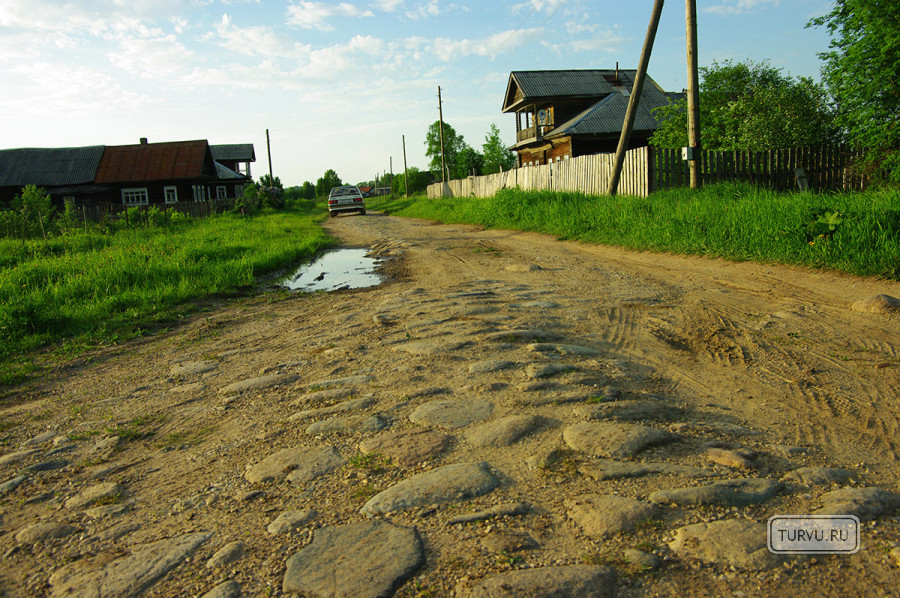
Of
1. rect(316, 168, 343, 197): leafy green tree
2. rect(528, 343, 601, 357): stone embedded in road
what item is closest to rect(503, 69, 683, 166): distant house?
rect(528, 343, 601, 357): stone embedded in road

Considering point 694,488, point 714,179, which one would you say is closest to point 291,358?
point 694,488

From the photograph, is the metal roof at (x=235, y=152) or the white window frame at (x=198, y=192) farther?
the metal roof at (x=235, y=152)

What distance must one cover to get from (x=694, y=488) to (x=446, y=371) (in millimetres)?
1785

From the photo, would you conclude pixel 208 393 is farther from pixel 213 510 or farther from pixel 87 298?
pixel 87 298

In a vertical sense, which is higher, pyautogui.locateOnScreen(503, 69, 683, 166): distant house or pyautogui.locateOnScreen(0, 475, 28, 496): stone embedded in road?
pyautogui.locateOnScreen(503, 69, 683, 166): distant house

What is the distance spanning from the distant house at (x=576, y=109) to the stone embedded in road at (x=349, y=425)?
2787 cm

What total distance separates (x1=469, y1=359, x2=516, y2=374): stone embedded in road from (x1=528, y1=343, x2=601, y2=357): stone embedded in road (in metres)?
0.29

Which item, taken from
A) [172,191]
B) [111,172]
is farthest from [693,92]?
[111,172]

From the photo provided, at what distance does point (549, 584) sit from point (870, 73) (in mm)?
12771

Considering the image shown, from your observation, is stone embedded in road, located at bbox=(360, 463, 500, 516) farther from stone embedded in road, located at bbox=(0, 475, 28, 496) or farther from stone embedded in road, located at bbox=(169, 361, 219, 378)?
stone embedded in road, located at bbox=(169, 361, 219, 378)

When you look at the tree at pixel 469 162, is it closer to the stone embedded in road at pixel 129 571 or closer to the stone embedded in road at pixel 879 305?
the stone embedded in road at pixel 879 305

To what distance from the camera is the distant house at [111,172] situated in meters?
35.9

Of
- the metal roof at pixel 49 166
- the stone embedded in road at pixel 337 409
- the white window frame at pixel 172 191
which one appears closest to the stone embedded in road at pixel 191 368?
the stone embedded in road at pixel 337 409

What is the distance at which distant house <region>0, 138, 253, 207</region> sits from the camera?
118ft
